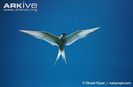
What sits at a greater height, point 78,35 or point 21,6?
point 21,6

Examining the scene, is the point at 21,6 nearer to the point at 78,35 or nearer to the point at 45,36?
the point at 45,36

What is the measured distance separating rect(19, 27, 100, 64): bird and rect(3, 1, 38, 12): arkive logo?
0.13 meters

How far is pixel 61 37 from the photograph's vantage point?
6.19 feet

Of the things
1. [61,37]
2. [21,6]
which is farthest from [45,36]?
[21,6]

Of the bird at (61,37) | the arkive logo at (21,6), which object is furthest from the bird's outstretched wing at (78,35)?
the arkive logo at (21,6)

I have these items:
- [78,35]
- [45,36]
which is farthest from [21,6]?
[78,35]

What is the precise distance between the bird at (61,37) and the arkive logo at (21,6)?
13 cm

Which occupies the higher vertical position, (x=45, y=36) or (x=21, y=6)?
(x=21, y=6)

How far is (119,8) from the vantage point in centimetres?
186

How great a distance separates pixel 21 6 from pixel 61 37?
0.29 m

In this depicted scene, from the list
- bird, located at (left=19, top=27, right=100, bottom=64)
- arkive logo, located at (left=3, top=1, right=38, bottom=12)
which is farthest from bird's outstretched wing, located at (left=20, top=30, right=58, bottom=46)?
arkive logo, located at (left=3, top=1, right=38, bottom=12)

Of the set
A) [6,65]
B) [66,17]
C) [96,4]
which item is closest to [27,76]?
[6,65]

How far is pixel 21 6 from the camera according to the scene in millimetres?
1898

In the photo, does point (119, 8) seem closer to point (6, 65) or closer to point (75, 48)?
point (75, 48)
